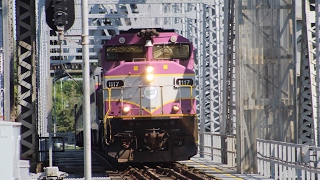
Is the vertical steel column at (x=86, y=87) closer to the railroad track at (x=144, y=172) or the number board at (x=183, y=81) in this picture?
the railroad track at (x=144, y=172)

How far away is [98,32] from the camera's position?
180 feet

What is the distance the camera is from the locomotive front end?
22.2 metres

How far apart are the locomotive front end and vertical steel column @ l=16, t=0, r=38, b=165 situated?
2470 mm

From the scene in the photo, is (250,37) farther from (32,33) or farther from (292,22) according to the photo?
(32,33)

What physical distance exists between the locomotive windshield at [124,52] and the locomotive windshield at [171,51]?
1.42 feet

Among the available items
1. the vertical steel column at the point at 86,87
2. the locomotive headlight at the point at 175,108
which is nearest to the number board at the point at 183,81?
the locomotive headlight at the point at 175,108

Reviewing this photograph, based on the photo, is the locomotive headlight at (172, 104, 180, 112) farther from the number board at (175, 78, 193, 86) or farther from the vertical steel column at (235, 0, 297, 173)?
the vertical steel column at (235, 0, 297, 173)

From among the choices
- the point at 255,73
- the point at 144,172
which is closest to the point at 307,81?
the point at 255,73

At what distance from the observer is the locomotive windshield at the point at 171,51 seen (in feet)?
76.5

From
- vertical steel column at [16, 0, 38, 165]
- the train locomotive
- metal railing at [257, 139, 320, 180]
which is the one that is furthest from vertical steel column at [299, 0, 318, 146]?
vertical steel column at [16, 0, 38, 165]

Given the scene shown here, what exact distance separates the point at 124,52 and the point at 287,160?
6608mm

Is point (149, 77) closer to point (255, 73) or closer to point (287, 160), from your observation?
point (255, 73)

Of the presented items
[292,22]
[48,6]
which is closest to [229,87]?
[292,22]

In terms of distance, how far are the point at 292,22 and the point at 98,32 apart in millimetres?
34493
